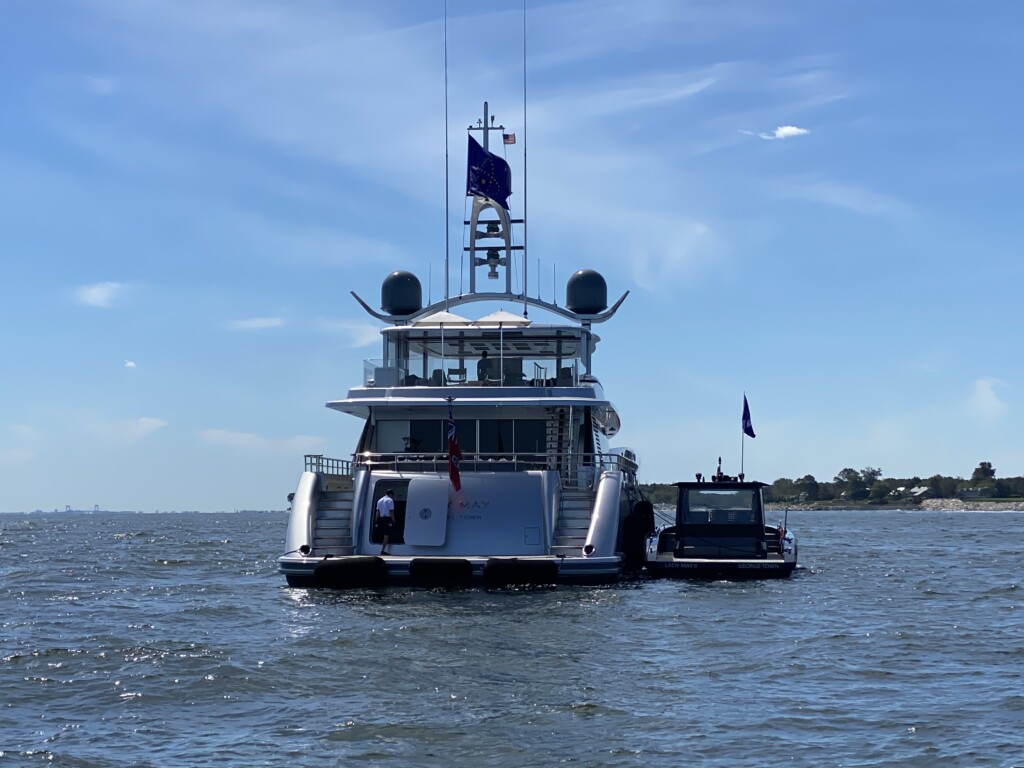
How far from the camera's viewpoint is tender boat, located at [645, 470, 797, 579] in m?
25.8

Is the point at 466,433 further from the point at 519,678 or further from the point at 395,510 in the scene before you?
the point at 519,678

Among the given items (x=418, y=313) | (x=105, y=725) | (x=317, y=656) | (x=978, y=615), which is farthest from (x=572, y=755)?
(x=418, y=313)

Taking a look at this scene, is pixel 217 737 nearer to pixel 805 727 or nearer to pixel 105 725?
pixel 105 725

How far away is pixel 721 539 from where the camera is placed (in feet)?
88.0

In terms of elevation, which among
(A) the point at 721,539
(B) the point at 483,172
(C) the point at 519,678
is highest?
(B) the point at 483,172

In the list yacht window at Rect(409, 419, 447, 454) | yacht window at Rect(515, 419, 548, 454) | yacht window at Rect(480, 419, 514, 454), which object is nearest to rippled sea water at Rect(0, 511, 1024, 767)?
yacht window at Rect(515, 419, 548, 454)

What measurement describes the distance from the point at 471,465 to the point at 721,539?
18.7 feet

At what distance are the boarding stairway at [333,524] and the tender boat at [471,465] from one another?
27 millimetres

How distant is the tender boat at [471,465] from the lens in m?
22.5

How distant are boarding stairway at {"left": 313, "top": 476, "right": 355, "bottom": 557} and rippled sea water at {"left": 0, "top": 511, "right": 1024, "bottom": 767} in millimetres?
1288

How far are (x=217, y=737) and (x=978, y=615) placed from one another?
14.4 meters

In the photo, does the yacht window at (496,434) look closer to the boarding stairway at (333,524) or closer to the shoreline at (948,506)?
the boarding stairway at (333,524)

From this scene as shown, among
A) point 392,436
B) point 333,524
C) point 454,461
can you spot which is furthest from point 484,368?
point 333,524

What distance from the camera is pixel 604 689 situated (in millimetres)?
13320
